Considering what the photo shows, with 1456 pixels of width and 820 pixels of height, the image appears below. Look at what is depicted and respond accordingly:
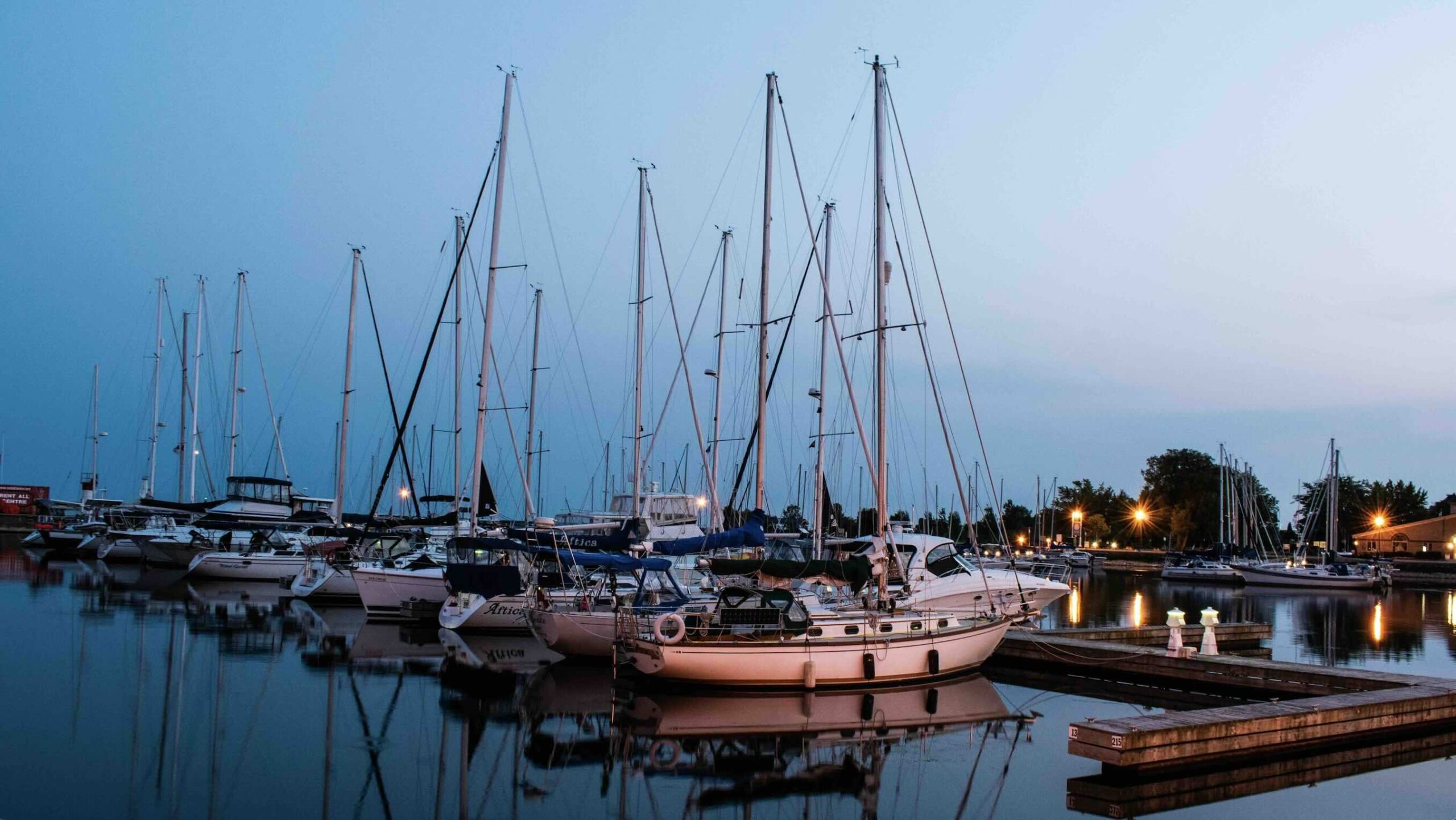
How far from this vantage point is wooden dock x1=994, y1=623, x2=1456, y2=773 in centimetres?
1435

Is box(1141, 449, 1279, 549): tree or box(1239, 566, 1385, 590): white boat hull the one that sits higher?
box(1141, 449, 1279, 549): tree

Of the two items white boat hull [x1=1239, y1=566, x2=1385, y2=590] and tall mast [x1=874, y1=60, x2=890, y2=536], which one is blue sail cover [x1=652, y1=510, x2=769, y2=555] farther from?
white boat hull [x1=1239, y1=566, x2=1385, y2=590]

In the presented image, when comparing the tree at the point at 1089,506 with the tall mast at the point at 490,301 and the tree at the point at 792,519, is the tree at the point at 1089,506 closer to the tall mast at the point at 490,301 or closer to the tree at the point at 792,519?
the tree at the point at 792,519

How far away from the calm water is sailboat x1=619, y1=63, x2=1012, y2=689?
53 centimetres

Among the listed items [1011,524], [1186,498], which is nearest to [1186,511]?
[1186,498]

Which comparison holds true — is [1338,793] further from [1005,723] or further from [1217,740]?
[1005,723]

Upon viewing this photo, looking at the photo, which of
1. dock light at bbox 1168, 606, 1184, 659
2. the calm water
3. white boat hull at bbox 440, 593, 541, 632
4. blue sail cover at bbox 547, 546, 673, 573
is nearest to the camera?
the calm water

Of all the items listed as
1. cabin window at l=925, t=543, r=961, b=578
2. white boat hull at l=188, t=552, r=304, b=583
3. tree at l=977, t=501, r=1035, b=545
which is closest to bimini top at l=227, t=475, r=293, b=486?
white boat hull at l=188, t=552, r=304, b=583

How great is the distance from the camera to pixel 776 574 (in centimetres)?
2339

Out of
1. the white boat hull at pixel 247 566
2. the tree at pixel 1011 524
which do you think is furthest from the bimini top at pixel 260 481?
the tree at pixel 1011 524

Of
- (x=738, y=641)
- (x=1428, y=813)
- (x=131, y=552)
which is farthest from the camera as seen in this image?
(x=131, y=552)

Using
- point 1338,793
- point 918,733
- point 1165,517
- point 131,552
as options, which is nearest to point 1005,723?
point 918,733

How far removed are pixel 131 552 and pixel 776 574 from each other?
48.7 m

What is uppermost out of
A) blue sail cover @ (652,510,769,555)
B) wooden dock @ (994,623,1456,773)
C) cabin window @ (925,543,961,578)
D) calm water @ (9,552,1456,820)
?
blue sail cover @ (652,510,769,555)
